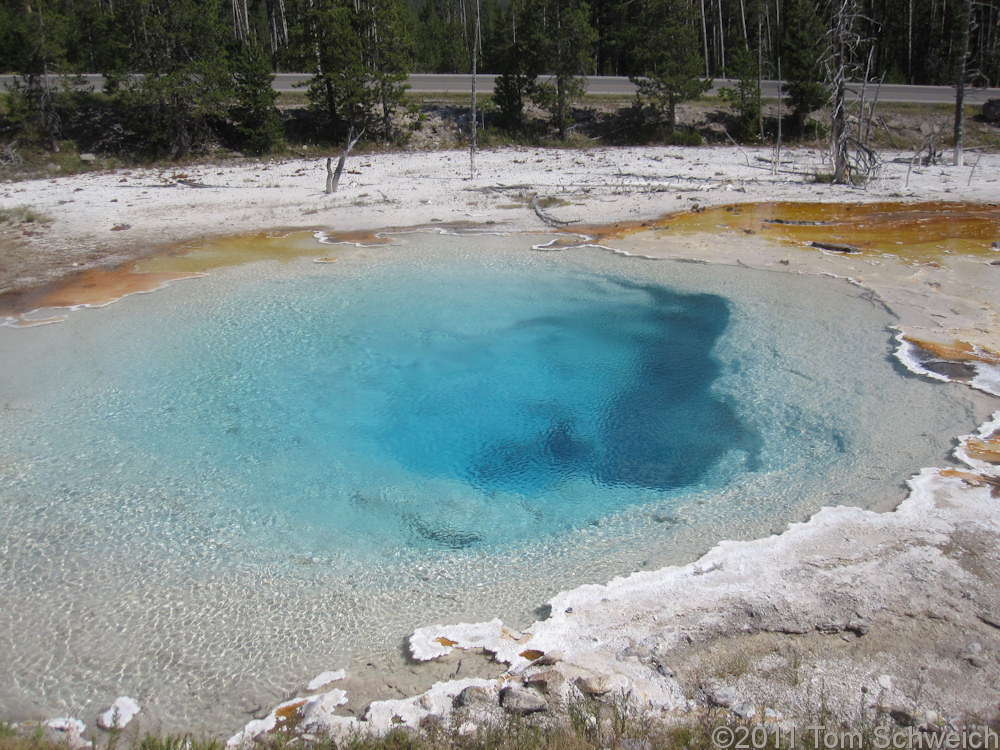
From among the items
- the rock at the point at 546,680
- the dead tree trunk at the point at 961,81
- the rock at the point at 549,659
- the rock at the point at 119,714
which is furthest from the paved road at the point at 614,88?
the rock at the point at 546,680

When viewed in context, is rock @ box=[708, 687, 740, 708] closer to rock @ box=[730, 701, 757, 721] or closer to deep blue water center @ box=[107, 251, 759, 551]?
rock @ box=[730, 701, 757, 721]

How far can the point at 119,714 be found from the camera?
9.70ft

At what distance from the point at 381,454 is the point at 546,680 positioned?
8.23ft

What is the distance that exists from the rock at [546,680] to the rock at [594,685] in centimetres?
7

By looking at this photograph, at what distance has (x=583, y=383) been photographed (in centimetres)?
612

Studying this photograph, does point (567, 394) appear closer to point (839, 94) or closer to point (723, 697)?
point (723, 697)

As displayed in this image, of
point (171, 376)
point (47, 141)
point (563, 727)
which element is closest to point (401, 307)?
point (171, 376)

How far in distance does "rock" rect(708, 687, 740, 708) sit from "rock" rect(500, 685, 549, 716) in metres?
0.63

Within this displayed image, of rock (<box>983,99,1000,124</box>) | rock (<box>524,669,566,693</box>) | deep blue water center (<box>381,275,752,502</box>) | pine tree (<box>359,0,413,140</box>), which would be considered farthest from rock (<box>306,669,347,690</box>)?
rock (<box>983,99,1000,124</box>)

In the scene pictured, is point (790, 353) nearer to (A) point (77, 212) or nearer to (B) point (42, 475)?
(B) point (42, 475)

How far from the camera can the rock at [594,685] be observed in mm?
2881

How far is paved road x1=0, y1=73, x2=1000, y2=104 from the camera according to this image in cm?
1956

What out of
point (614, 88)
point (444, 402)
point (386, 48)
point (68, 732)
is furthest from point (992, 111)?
point (68, 732)

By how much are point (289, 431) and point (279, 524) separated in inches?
47.5
